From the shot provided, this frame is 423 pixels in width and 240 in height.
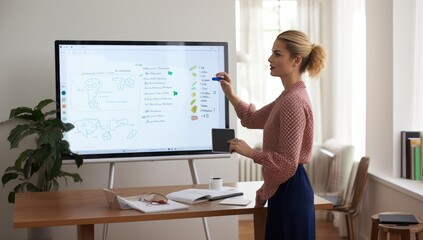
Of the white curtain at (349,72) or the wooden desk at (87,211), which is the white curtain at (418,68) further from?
the wooden desk at (87,211)

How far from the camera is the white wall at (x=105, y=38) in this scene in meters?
4.11

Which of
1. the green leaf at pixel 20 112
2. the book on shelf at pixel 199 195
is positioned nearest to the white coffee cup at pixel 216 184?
the book on shelf at pixel 199 195

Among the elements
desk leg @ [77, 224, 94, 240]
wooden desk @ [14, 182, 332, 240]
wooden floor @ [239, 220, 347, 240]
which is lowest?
wooden floor @ [239, 220, 347, 240]

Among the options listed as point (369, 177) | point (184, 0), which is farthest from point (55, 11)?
point (369, 177)

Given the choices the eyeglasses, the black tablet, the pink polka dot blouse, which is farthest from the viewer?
the black tablet

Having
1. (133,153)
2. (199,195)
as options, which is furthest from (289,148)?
(133,153)

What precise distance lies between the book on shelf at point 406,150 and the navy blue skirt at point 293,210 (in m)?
1.87

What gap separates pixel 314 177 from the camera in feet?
19.2

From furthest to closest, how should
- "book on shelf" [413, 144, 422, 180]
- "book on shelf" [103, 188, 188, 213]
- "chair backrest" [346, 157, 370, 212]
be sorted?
1. "chair backrest" [346, 157, 370, 212]
2. "book on shelf" [413, 144, 422, 180]
3. "book on shelf" [103, 188, 188, 213]

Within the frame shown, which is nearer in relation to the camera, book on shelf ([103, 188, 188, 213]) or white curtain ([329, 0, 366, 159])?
book on shelf ([103, 188, 188, 213])

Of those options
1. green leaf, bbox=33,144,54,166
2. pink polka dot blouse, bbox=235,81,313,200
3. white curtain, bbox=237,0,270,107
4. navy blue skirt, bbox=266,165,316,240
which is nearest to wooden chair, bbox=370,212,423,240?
navy blue skirt, bbox=266,165,316,240

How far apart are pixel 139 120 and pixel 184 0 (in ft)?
3.44

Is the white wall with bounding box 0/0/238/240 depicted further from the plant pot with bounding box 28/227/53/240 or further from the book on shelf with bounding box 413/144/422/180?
the book on shelf with bounding box 413/144/422/180

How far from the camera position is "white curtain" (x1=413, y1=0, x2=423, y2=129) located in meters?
4.35
